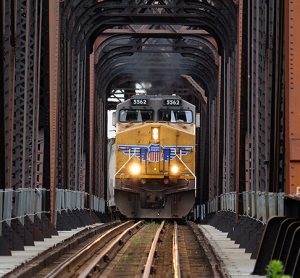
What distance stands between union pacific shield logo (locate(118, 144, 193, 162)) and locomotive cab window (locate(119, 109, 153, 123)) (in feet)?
3.43

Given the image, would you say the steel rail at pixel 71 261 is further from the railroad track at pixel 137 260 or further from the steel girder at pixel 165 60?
the steel girder at pixel 165 60

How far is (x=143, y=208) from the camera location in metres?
40.6

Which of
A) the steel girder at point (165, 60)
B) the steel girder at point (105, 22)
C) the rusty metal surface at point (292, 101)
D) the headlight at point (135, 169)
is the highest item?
the steel girder at point (165, 60)

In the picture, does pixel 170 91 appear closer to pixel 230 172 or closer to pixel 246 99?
pixel 230 172

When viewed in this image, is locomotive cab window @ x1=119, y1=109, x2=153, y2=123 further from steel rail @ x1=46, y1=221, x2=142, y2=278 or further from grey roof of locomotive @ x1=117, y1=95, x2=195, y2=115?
steel rail @ x1=46, y1=221, x2=142, y2=278

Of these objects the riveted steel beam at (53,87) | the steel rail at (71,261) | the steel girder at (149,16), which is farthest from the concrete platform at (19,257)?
the steel girder at (149,16)

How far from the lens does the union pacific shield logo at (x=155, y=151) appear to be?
40000 millimetres

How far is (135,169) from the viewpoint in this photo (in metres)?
40.1

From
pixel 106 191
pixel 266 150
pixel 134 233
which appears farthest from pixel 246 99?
pixel 106 191

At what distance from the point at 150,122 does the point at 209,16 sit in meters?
5.75

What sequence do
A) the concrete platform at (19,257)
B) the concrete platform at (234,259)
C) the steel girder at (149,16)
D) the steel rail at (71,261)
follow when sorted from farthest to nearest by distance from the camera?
the steel girder at (149,16)
the concrete platform at (19,257)
the steel rail at (71,261)
the concrete platform at (234,259)

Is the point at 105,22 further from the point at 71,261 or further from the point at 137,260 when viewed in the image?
the point at 71,261

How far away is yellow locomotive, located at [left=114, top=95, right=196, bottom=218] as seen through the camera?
131ft

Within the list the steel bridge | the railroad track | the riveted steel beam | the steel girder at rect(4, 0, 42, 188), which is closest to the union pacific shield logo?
the steel bridge
